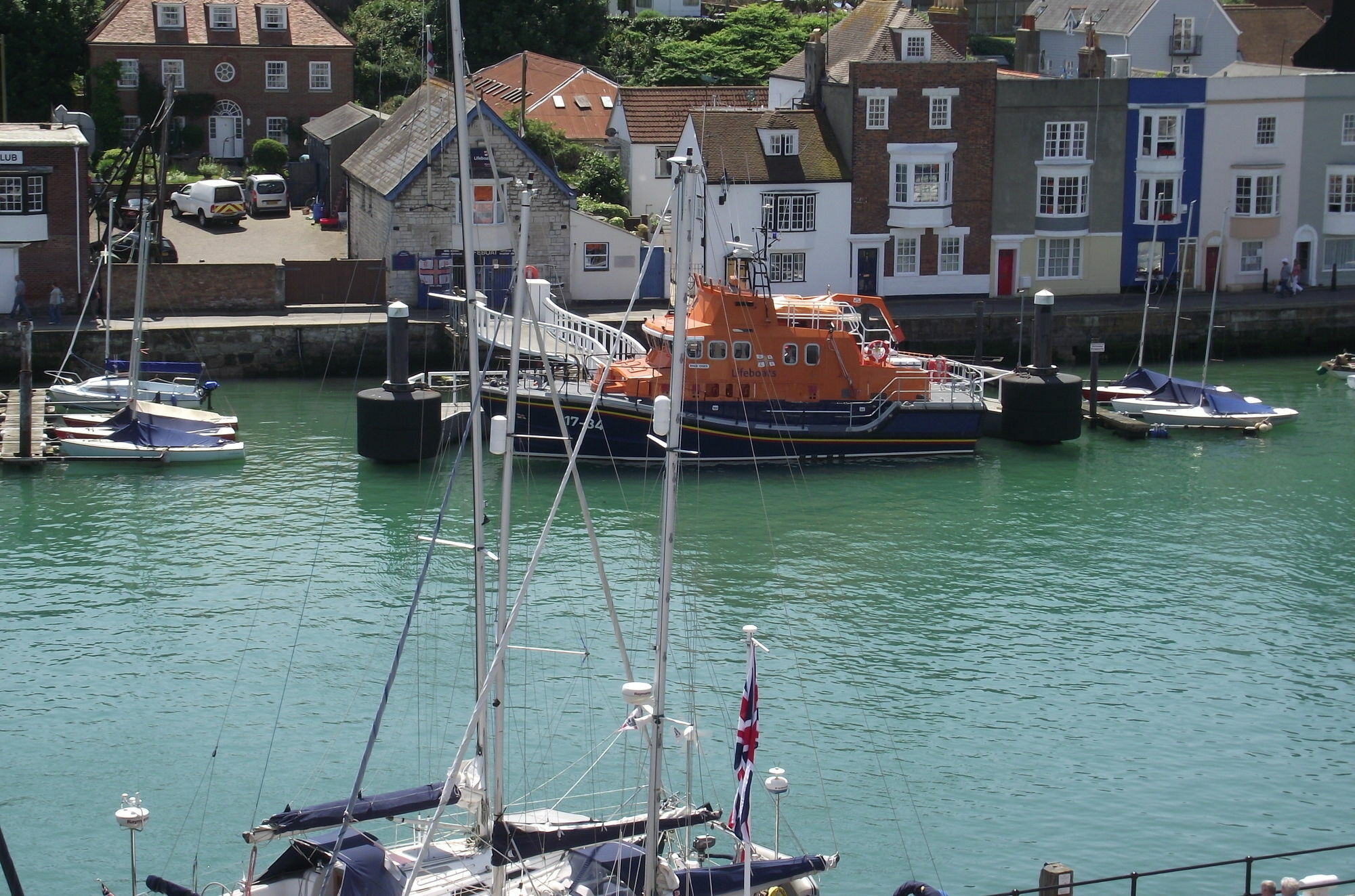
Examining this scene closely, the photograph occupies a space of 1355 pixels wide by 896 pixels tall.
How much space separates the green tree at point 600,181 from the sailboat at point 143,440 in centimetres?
1852

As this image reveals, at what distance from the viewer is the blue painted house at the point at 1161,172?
2014 inches

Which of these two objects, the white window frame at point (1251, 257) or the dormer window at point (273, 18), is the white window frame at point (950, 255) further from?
the dormer window at point (273, 18)

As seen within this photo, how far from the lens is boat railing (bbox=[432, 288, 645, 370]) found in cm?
3731

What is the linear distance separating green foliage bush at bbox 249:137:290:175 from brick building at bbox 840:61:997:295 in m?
20.6

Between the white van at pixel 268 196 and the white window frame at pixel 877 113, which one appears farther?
the white van at pixel 268 196

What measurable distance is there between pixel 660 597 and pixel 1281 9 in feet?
232

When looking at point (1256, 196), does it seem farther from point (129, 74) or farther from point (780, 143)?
point (129, 74)

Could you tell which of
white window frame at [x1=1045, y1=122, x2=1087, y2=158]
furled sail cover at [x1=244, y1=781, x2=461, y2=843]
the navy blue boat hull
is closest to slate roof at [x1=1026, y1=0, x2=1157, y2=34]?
white window frame at [x1=1045, y1=122, x2=1087, y2=158]

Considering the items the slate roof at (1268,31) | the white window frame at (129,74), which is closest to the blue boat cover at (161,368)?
the white window frame at (129,74)

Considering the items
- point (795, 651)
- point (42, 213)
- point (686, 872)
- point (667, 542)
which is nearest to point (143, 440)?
point (42, 213)

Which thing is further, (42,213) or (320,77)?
(320,77)

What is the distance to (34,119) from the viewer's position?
60.7 metres

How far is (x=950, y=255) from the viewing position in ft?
167

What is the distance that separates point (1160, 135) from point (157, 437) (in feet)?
99.8
